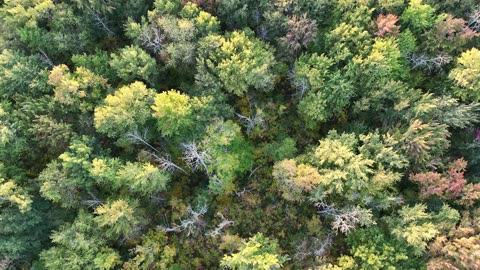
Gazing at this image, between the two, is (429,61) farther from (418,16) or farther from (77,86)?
(77,86)

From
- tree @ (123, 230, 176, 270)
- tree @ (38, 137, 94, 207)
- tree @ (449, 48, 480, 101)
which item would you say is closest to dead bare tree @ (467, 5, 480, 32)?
tree @ (449, 48, 480, 101)

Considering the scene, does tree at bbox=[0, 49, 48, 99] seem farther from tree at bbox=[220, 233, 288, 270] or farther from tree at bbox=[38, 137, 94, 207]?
tree at bbox=[220, 233, 288, 270]

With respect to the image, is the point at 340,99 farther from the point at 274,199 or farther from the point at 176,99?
the point at 176,99

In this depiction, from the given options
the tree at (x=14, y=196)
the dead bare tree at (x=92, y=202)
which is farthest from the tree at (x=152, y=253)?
the tree at (x=14, y=196)

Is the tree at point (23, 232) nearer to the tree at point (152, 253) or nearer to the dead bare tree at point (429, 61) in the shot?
the tree at point (152, 253)

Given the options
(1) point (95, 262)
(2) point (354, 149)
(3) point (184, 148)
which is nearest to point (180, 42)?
(3) point (184, 148)

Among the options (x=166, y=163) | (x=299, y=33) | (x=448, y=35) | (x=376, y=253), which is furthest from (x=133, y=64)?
(x=448, y=35)
